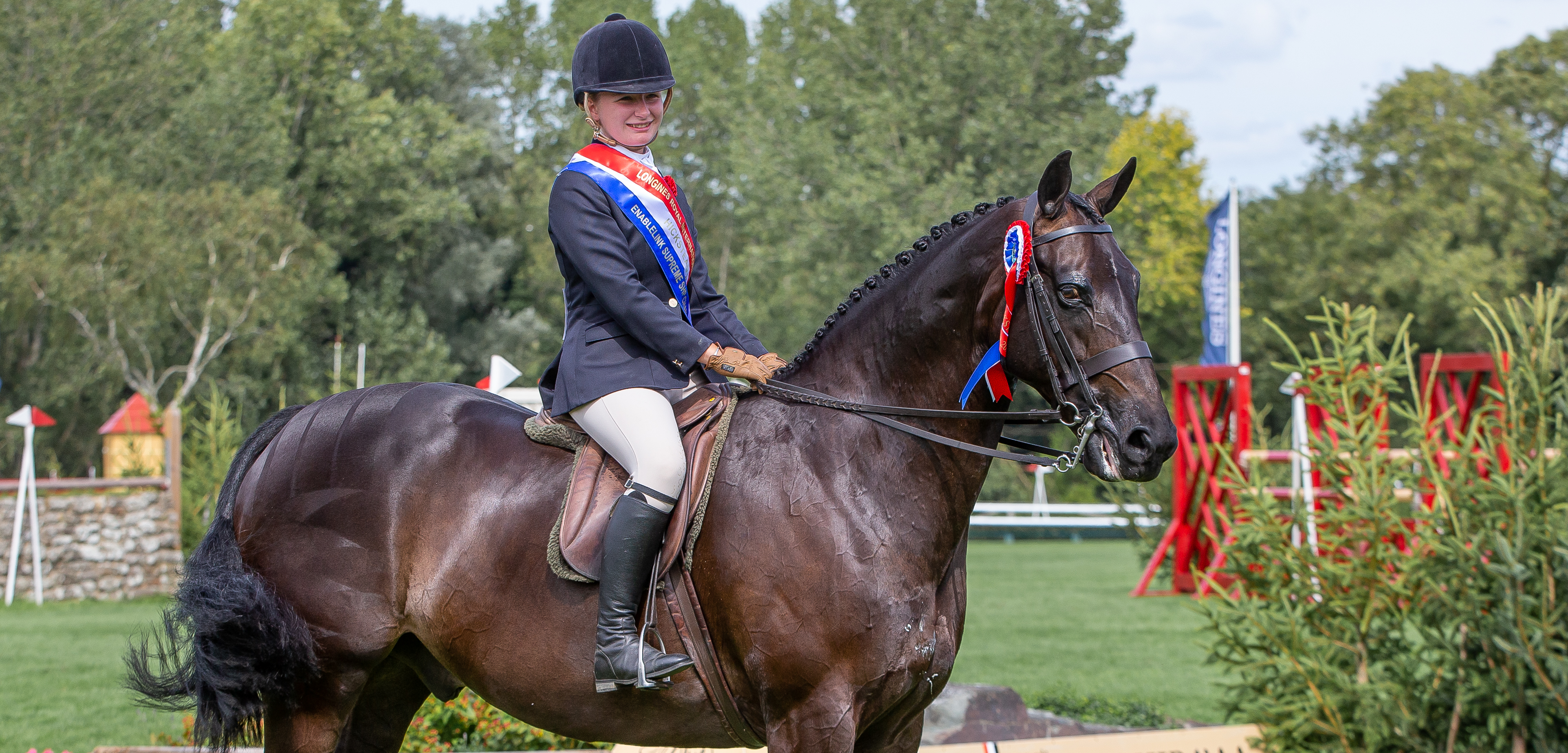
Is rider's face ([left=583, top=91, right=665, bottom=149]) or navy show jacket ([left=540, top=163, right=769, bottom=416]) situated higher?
rider's face ([left=583, top=91, right=665, bottom=149])

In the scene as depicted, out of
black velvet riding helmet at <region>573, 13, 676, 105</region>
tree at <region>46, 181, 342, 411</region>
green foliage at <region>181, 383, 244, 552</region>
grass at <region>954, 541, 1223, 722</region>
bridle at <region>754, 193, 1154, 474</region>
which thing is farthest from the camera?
tree at <region>46, 181, 342, 411</region>

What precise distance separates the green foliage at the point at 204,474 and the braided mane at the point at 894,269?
47.3 ft

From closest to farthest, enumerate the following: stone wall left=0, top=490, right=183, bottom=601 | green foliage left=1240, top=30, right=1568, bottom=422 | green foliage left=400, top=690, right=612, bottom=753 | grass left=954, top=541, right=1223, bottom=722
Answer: green foliage left=400, top=690, right=612, bottom=753 → grass left=954, top=541, right=1223, bottom=722 → stone wall left=0, top=490, right=183, bottom=601 → green foliage left=1240, top=30, right=1568, bottom=422

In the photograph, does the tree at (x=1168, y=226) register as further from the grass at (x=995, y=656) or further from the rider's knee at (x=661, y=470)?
the rider's knee at (x=661, y=470)

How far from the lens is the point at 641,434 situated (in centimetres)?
329

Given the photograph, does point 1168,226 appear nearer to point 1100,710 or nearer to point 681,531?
point 1100,710

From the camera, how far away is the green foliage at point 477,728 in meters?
6.24

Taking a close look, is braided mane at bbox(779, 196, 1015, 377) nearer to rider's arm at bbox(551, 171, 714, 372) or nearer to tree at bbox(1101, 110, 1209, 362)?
rider's arm at bbox(551, 171, 714, 372)

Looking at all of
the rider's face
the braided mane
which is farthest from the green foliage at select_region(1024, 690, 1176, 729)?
the rider's face

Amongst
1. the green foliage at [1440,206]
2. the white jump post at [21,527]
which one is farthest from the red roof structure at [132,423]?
the green foliage at [1440,206]

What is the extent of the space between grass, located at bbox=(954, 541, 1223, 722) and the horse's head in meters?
3.13

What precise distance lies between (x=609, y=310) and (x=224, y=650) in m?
1.52

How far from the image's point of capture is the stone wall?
15.4 metres

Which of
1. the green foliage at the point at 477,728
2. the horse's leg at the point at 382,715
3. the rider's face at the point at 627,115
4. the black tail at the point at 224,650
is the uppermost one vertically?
the rider's face at the point at 627,115
